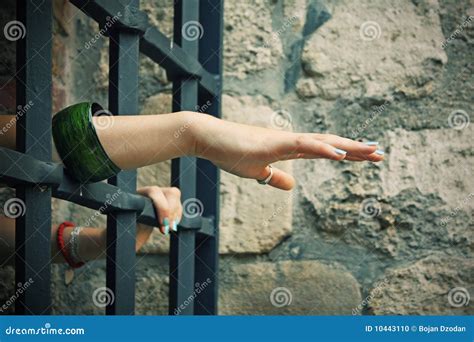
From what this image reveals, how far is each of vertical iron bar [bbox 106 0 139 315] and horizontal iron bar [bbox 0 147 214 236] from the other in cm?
3

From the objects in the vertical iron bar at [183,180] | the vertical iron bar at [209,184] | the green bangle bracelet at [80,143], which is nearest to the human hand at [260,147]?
the green bangle bracelet at [80,143]

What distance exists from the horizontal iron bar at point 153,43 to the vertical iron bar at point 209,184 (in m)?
0.03

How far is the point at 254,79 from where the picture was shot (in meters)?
1.88

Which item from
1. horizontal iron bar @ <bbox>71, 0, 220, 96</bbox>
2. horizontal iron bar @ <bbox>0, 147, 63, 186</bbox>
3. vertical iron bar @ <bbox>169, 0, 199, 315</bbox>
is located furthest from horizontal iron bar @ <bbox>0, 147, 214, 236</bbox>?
horizontal iron bar @ <bbox>71, 0, 220, 96</bbox>

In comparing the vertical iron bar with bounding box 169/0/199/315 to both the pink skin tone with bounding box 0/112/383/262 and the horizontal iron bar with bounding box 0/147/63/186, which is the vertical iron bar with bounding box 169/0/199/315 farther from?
the horizontal iron bar with bounding box 0/147/63/186

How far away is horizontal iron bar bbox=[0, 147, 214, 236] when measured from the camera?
1.13m

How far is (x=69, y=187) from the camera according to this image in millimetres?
1259

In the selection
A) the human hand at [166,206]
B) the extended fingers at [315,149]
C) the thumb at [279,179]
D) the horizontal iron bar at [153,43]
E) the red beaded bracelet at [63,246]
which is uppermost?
the horizontal iron bar at [153,43]

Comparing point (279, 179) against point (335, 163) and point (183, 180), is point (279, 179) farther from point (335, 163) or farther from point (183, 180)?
point (335, 163)

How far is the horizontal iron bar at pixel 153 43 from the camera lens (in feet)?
4.37

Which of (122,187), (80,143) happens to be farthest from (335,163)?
(80,143)

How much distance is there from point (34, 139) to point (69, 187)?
97mm

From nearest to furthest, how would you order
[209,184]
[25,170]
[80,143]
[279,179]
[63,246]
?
[25,170] < [80,143] < [279,179] < [63,246] < [209,184]

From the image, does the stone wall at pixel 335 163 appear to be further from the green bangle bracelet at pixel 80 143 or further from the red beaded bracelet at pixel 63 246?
the green bangle bracelet at pixel 80 143
